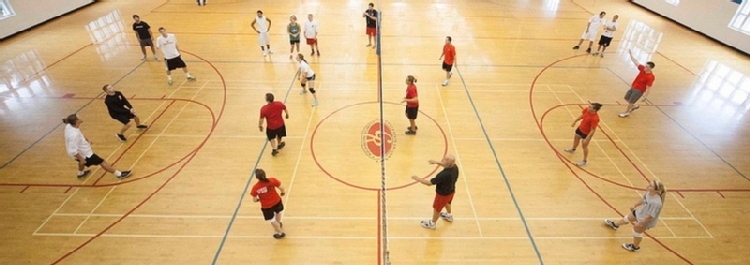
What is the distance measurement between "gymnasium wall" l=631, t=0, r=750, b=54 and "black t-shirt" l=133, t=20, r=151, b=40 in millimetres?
25546

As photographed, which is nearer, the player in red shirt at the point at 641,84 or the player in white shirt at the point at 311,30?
the player in red shirt at the point at 641,84

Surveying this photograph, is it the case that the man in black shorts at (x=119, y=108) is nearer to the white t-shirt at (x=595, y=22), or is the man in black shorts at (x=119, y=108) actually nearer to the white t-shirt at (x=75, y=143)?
the white t-shirt at (x=75, y=143)

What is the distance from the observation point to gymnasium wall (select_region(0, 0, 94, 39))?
16.2 metres

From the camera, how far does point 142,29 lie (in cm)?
1280

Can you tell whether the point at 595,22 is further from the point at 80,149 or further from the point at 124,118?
the point at 80,149

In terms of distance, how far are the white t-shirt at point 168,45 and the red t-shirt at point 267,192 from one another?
7.92 metres

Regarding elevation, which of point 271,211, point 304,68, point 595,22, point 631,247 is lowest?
point 631,247

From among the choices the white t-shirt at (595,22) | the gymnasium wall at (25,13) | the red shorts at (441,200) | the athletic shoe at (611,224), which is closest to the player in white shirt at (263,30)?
the red shorts at (441,200)

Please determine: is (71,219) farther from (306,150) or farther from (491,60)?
(491,60)

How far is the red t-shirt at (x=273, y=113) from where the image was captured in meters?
7.64

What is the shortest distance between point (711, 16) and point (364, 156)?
2126 cm

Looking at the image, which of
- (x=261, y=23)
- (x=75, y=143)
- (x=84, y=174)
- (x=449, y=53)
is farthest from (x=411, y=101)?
(x=261, y=23)

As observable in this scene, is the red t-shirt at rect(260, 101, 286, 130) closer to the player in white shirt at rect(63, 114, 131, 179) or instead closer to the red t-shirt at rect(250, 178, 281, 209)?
the red t-shirt at rect(250, 178, 281, 209)

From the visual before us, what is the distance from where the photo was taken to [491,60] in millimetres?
14430
